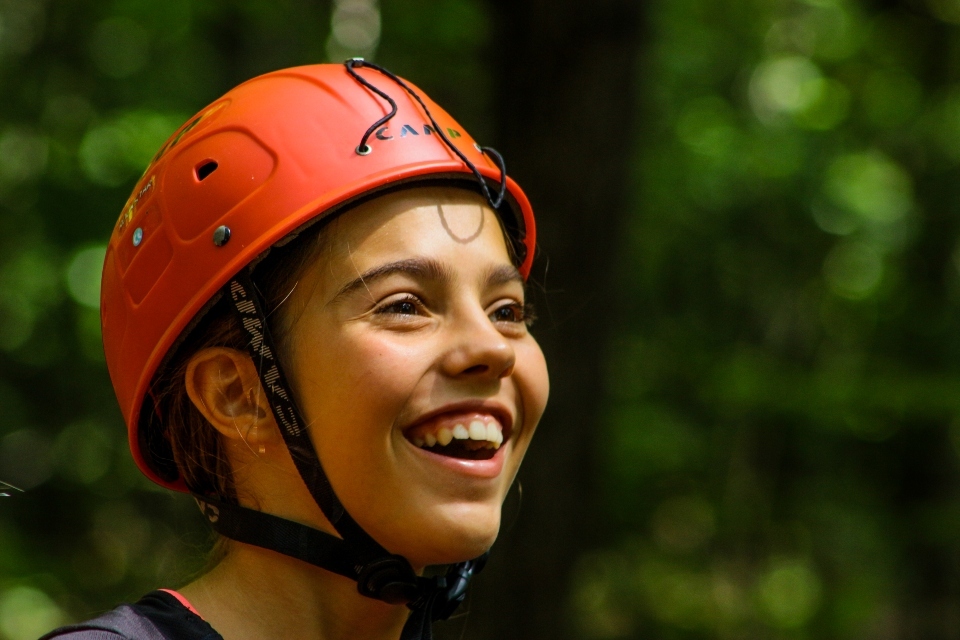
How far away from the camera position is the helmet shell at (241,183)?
231 centimetres

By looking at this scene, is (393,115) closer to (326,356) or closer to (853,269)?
(326,356)

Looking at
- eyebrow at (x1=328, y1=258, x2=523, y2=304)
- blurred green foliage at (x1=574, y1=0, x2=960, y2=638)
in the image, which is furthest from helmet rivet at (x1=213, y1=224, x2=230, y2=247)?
blurred green foliage at (x1=574, y1=0, x2=960, y2=638)

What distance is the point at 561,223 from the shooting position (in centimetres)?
507

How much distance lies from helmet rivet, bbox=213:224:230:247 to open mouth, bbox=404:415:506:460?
2.01 ft

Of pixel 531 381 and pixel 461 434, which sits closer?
pixel 461 434

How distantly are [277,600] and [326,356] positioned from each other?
1.94ft

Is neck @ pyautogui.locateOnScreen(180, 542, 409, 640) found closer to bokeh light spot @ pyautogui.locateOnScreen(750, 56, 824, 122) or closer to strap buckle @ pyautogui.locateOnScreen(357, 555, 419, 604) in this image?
strap buckle @ pyautogui.locateOnScreen(357, 555, 419, 604)

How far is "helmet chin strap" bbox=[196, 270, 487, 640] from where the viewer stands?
2.28 metres

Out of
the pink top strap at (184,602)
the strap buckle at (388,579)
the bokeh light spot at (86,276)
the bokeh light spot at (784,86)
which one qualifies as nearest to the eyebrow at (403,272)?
the strap buckle at (388,579)

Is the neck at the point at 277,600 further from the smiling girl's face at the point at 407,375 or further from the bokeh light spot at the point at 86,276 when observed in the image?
the bokeh light spot at the point at 86,276

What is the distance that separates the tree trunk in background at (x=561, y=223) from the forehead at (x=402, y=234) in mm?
2561

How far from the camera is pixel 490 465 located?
2297mm

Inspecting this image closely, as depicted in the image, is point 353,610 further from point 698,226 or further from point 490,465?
point 698,226

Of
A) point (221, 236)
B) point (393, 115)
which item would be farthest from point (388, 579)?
point (393, 115)
